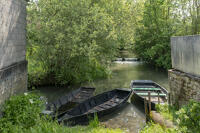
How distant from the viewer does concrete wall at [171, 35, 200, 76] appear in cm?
528

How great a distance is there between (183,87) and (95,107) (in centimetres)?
473

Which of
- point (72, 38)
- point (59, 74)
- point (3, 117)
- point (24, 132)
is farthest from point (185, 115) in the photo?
point (59, 74)

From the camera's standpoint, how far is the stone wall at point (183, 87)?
5.49 metres

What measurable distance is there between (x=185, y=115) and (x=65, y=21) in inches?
387

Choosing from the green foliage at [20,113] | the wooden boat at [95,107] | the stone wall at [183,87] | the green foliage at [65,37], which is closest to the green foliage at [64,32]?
the green foliage at [65,37]

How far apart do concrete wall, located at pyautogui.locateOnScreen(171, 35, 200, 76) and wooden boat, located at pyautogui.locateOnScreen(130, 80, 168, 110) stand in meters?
2.06

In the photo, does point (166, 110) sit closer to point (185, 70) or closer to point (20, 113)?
point (185, 70)

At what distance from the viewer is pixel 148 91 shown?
780cm

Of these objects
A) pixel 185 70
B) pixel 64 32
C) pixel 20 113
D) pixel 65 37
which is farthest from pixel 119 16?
pixel 20 113

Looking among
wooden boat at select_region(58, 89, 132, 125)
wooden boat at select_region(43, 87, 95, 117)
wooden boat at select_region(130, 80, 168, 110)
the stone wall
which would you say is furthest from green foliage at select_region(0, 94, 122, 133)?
wooden boat at select_region(130, 80, 168, 110)

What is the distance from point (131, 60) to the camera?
3269cm

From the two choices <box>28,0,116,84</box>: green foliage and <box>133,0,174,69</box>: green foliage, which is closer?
<box>28,0,116,84</box>: green foliage

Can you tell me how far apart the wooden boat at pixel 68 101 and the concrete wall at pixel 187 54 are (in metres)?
5.95

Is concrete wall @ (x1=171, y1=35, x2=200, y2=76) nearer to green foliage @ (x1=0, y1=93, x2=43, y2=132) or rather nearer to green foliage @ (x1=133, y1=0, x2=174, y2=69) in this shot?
green foliage @ (x1=0, y1=93, x2=43, y2=132)
